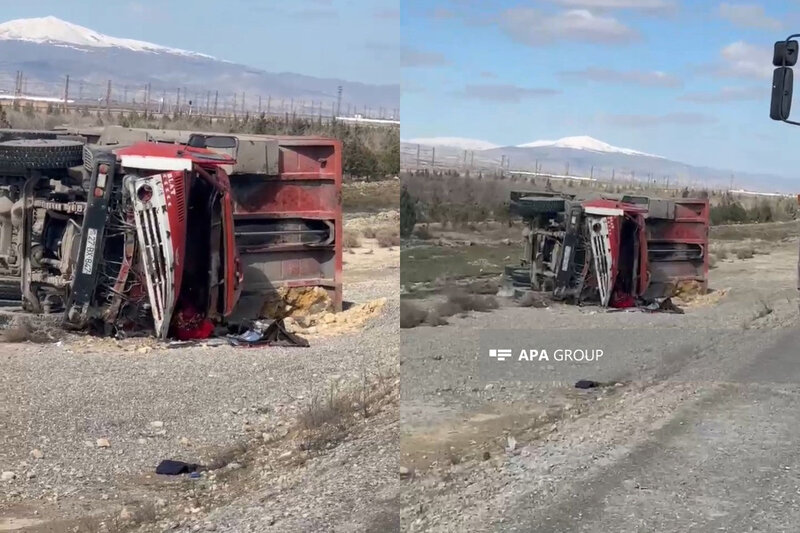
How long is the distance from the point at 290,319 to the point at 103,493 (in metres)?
7.49

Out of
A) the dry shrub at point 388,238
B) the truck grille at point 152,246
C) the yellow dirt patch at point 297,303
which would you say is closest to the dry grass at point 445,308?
the yellow dirt patch at point 297,303

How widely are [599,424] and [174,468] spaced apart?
3.12 meters

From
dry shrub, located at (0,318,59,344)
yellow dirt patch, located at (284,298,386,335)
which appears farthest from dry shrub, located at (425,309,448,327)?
dry shrub, located at (0,318,59,344)

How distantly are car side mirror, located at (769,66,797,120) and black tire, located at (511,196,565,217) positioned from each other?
4.96 m

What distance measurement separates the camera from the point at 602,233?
1353cm

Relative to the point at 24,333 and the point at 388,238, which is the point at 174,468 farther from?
the point at 388,238

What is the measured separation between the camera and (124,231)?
37.4 ft

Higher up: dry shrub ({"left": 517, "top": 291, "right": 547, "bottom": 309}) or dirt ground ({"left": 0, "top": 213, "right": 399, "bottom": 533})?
dry shrub ({"left": 517, "top": 291, "right": 547, "bottom": 309})

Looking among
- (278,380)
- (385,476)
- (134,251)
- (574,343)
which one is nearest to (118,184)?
(134,251)

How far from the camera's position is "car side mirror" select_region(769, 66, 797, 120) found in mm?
8789

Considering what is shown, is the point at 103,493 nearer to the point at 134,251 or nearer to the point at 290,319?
the point at 134,251

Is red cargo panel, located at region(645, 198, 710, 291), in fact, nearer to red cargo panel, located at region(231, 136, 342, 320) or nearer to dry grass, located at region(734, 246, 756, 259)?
red cargo panel, located at region(231, 136, 342, 320)

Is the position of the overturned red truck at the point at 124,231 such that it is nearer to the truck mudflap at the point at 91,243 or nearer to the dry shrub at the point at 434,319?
the truck mudflap at the point at 91,243

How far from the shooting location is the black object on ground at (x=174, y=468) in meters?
7.09
